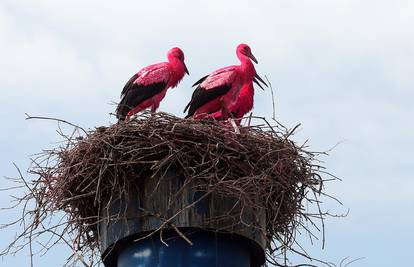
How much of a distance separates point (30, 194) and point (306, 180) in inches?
104

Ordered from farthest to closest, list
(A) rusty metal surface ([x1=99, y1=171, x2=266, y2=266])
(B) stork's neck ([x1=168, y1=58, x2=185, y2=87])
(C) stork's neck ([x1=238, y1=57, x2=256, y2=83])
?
1. (C) stork's neck ([x1=238, y1=57, x2=256, y2=83])
2. (B) stork's neck ([x1=168, y1=58, x2=185, y2=87])
3. (A) rusty metal surface ([x1=99, y1=171, x2=266, y2=266])

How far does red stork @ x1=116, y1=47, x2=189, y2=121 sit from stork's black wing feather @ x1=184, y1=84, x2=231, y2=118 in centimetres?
39

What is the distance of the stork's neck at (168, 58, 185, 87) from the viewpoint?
36.7 ft

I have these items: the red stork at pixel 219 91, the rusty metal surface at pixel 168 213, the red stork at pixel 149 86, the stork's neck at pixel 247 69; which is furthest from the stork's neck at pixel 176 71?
the rusty metal surface at pixel 168 213

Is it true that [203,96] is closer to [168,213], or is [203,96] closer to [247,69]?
[247,69]

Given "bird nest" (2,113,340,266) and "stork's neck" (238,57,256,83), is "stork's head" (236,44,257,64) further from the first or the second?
"bird nest" (2,113,340,266)

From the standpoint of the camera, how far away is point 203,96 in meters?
10.9

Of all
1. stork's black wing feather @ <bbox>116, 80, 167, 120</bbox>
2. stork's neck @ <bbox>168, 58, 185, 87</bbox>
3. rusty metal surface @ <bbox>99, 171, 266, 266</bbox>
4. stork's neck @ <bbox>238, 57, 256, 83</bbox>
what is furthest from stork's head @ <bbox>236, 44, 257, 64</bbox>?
rusty metal surface @ <bbox>99, 171, 266, 266</bbox>

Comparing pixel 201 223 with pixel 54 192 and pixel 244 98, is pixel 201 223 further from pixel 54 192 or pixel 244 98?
pixel 244 98

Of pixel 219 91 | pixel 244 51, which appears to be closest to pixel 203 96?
pixel 219 91

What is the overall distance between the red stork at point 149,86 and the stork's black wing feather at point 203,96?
39 cm

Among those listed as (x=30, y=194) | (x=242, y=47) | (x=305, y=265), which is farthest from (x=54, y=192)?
(x=242, y=47)

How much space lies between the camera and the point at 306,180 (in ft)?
28.2

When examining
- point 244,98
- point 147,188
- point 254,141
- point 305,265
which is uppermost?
point 244,98
